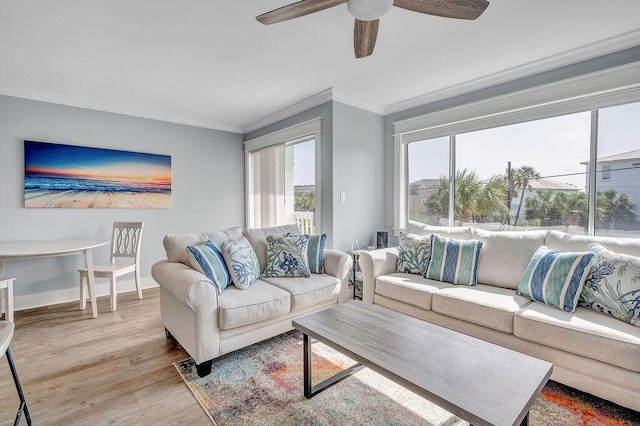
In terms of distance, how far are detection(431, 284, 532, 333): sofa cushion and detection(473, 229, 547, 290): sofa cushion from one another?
0.10 meters

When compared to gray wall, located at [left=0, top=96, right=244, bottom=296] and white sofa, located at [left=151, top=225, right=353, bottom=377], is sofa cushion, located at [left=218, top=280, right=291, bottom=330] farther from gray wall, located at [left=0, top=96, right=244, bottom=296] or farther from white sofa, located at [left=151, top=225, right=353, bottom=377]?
gray wall, located at [left=0, top=96, right=244, bottom=296]

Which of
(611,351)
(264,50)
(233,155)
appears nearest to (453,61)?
(264,50)

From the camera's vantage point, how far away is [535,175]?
9.65 ft

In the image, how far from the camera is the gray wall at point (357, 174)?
3488 millimetres

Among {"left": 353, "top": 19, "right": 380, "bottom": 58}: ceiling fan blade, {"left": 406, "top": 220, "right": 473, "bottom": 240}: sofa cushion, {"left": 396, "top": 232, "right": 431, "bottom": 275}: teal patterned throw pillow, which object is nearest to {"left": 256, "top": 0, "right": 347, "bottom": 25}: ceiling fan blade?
{"left": 353, "top": 19, "right": 380, "bottom": 58}: ceiling fan blade

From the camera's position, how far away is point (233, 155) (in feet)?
16.0

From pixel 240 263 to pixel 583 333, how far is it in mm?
2274

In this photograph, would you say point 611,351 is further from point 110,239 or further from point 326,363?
point 110,239

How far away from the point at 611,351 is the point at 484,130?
7.47 feet

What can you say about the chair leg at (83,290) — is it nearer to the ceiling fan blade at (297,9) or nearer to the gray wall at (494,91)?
the ceiling fan blade at (297,9)

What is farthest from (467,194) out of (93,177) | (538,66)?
(93,177)

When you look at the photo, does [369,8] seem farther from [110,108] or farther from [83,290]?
[83,290]

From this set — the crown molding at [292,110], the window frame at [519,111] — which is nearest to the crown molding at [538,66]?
the window frame at [519,111]

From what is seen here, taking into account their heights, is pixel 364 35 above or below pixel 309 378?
above
